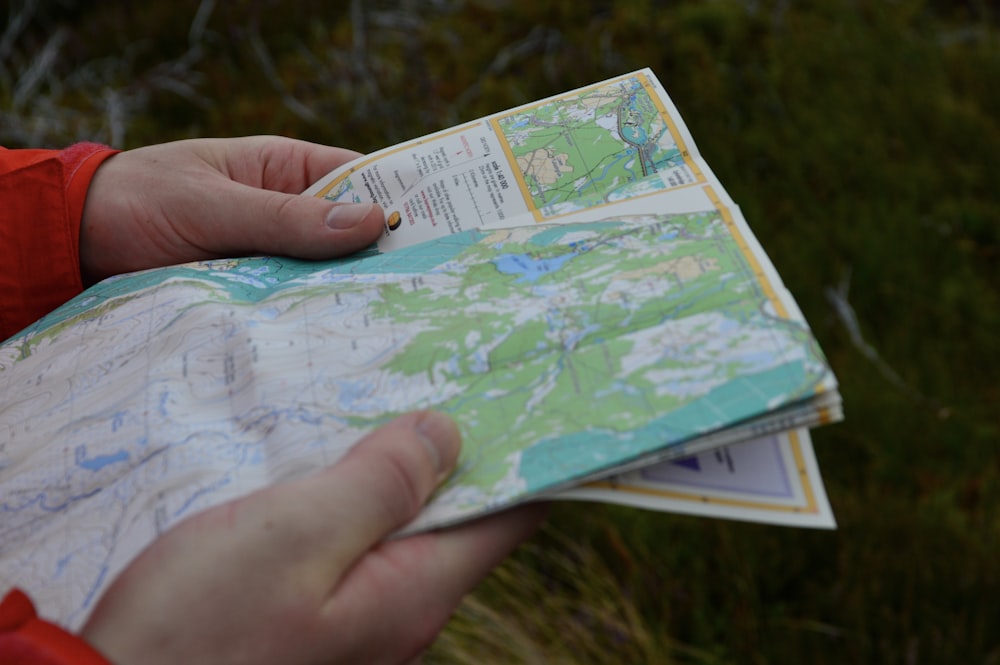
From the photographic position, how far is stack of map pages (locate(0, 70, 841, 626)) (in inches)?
41.3

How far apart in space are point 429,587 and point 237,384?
1.27 feet

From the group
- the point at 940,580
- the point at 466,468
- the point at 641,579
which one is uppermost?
the point at 466,468

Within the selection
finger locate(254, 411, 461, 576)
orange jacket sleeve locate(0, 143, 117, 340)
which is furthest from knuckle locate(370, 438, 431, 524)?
orange jacket sleeve locate(0, 143, 117, 340)

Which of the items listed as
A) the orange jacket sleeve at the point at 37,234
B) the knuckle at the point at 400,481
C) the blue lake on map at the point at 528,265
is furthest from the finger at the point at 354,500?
the orange jacket sleeve at the point at 37,234

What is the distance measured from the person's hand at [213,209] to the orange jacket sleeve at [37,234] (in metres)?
0.04

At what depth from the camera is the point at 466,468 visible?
1.08 m

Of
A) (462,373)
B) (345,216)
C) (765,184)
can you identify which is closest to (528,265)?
(462,373)

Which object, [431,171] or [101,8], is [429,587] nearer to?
[431,171]

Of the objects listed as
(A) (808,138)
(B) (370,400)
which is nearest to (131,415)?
(B) (370,400)

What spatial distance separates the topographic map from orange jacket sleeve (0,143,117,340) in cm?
15

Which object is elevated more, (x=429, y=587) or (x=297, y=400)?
(x=297, y=400)

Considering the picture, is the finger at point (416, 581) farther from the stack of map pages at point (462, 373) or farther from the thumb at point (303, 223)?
the thumb at point (303, 223)

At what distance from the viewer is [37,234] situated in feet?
4.89

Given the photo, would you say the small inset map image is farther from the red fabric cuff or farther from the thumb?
Answer: the red fabric cuff
